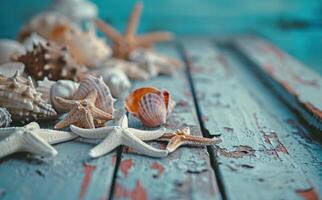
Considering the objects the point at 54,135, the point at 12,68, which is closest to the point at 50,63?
the point at 12,68

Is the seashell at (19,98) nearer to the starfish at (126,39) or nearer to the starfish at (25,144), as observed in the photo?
the starfish at (25,144)

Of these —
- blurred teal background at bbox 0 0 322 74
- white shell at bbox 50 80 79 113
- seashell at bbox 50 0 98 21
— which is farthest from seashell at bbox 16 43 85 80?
blurred teal background at bbox 0 0 322 74

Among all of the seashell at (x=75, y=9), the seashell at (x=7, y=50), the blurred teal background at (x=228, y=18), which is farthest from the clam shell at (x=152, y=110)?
the blurred teal background at (x=228, y=18)

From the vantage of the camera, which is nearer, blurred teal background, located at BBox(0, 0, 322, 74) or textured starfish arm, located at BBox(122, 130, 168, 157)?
textured starfish arm, located at BBox(122, 130, 168, 157)

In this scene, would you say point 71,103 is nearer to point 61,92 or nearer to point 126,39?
point 61,92

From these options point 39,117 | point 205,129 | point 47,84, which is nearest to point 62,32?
point 47,84

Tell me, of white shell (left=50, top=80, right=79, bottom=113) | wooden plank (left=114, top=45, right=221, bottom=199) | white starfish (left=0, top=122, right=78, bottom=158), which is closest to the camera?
wooden plank (left=114, top=45, right=221, bottom=199)

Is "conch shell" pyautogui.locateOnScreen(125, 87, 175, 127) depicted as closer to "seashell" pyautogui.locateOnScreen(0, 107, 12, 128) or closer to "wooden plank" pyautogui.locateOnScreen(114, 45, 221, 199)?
"wooden plank" pyautogui.locateOnScreen(114, 45, 221, 199)
